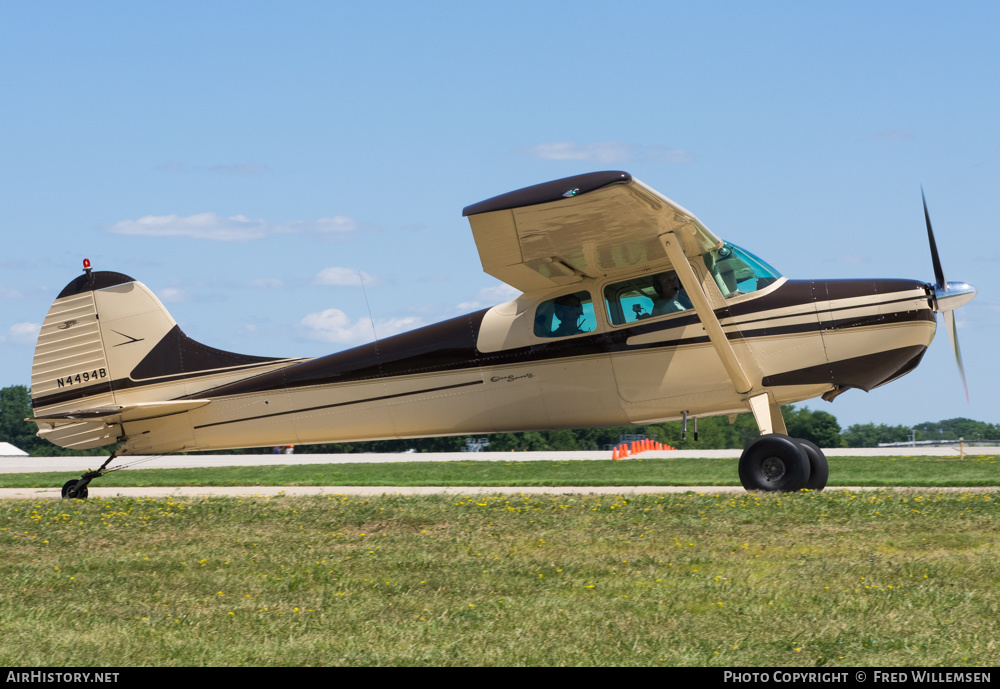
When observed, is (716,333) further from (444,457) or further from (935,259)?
(444,457)

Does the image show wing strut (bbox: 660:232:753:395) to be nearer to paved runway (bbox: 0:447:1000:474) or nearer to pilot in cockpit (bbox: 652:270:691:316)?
pilot in cockpit (bbox: 652:270:691:316)

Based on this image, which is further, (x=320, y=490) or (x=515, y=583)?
(x=320, y=490)

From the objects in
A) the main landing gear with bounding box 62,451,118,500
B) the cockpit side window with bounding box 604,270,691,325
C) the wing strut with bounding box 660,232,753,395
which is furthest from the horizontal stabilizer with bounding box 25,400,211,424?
the wing strut with bounding box 660,232,753,395

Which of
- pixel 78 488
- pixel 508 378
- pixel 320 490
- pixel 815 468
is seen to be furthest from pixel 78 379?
pixel 815 468

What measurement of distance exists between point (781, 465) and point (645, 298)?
257 cm

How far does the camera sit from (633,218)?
414 inches

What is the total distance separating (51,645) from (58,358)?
9.35 m

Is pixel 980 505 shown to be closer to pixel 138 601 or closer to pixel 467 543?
pixel 467 543

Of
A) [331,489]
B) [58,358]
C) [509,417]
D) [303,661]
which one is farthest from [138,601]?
[331,489]

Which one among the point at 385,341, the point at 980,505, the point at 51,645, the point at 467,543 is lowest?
the point at 980,505

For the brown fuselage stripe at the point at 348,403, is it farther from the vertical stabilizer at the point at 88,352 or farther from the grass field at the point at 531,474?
the grass field at the point at 531,474

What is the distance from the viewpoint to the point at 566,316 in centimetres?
1193

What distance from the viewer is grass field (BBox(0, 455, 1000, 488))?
1766cm

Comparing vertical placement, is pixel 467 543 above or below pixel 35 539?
below
